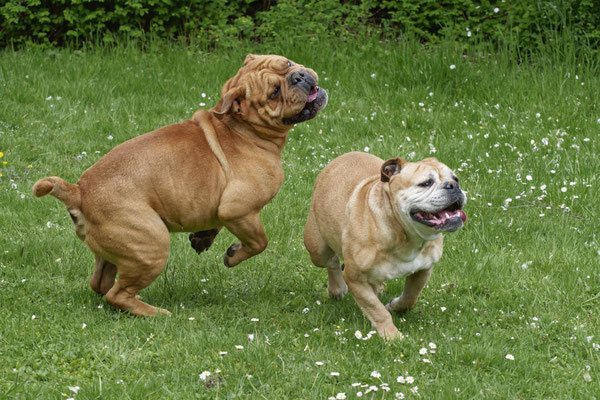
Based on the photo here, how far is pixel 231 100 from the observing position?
577cm

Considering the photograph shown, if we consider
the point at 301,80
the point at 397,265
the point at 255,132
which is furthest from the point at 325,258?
the point at 301,80

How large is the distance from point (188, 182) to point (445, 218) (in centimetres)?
175

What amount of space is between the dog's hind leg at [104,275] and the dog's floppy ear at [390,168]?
207 cm

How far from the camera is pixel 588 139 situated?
819 cm

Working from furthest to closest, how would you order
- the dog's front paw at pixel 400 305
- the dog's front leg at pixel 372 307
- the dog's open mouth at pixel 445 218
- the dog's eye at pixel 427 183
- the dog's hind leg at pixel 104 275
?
1. the dog's hind leg at pixel 104 275
2. the dog's front paw at pixel 400 305
3. the dog's front leg at pixel 372 307
4. the dog's eye at pixel 427 183
5. the dog's open mouth at pixel 445 218

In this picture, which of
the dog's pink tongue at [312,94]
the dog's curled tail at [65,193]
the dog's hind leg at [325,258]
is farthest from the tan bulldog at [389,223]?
the dog's curled tail at [65,193]

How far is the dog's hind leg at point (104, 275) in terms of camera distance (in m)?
5.97

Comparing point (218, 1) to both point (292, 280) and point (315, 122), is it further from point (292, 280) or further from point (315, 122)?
point (292, 280)

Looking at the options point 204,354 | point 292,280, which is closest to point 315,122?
point 292,280

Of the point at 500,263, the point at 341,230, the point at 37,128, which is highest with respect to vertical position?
the point at 341,230

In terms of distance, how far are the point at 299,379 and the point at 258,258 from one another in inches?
87.6

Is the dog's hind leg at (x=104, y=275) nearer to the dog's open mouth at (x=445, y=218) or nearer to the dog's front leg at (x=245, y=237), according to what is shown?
the dog's front leg at (x=245, y=237)

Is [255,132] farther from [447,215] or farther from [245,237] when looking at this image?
[447,215]

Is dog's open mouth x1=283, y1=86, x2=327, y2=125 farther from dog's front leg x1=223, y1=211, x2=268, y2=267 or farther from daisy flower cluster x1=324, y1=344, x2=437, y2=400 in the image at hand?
daisy flower cluster x1=324, y1=344, x2=437, y2=400
